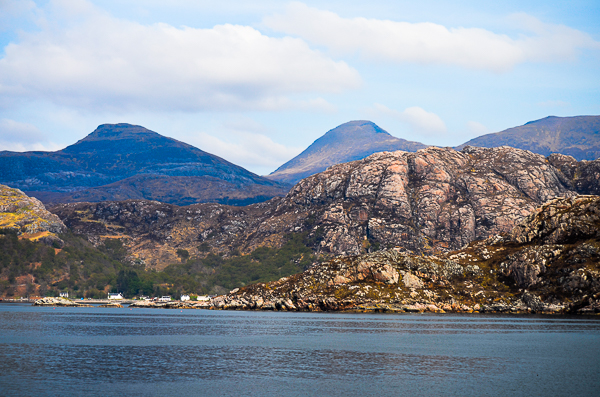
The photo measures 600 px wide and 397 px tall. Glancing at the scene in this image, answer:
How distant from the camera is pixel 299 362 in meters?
94.9

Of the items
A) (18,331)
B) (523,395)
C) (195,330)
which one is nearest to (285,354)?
(523,395)

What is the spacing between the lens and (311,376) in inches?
3189

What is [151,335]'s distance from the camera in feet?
470

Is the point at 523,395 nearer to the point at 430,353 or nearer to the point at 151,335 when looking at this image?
the point at 430,353

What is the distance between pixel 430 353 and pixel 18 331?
105 meters

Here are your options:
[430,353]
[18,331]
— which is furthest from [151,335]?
[430,353]

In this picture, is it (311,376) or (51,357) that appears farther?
(51,357)

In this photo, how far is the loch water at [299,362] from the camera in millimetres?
71125

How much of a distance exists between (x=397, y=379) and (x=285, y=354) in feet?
103

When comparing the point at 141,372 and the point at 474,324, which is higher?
the point at 141,372

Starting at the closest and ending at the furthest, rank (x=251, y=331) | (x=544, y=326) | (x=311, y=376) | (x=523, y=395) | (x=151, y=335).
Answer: (x=523, y=395)
(x=311, y=376)
(x=151, y=335)
(x=251, y=331)
(x=544, y=326)

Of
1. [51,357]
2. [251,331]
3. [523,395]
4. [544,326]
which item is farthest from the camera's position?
[544,326]

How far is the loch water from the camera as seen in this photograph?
7112 centimetres

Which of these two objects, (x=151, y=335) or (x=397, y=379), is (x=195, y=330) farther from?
(x=397, y=379)
